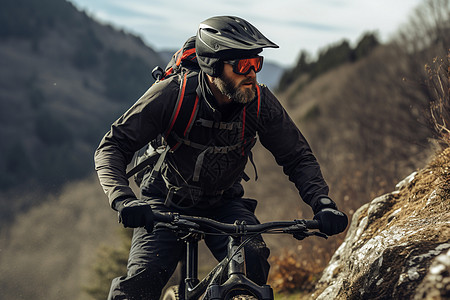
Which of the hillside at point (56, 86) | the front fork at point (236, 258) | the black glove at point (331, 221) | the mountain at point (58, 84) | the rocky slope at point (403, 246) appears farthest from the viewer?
the mountain at point (58, 84)

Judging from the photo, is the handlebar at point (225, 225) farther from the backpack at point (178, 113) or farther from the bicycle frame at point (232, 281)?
the backpack at point (178, 113)

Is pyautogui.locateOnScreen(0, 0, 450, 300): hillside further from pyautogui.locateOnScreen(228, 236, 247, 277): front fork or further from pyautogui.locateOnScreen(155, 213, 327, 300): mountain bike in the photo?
pyautogui.locateOnScreen(228, 236, 247, 277): front fork

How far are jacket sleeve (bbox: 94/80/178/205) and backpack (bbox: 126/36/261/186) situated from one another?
64 mm

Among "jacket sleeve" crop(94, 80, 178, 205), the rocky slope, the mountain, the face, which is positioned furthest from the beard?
the mountain

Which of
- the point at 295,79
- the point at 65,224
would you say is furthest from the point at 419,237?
the point at 295,79

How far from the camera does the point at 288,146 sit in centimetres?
403

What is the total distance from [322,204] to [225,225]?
2.52ft

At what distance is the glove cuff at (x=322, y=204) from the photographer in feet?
→ 12.0

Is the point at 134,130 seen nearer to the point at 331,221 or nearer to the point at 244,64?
the point at 244,64

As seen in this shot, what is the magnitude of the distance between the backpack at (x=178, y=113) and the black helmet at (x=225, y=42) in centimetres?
19

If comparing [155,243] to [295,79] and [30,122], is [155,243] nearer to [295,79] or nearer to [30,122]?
[295,79]

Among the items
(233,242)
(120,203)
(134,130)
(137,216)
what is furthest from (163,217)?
(134,130)

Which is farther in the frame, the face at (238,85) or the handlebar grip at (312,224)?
the face at (238,85)

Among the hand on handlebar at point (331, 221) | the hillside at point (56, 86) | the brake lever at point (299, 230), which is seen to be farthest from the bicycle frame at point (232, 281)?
the hillside at point (56, 86)
